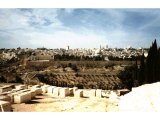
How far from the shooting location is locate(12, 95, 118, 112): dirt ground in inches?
713

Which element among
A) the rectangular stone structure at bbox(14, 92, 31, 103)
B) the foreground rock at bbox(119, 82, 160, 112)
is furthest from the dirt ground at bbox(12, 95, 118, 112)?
the foreground rock at bbox(119, 82, 160, 112)

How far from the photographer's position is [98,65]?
72.6 m

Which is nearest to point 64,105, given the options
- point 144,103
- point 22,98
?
point 22,98

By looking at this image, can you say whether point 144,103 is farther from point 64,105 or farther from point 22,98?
point 22,98

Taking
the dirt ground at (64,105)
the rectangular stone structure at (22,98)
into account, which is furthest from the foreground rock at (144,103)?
the rectangular stone structure at (22,98)

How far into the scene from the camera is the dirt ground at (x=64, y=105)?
1812 centimetres

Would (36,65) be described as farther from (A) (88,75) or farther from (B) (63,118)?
(B) (63,118)

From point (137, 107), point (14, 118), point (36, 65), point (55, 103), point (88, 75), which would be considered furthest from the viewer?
point (36, 65)

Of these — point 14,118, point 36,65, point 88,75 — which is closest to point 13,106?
point 14,118

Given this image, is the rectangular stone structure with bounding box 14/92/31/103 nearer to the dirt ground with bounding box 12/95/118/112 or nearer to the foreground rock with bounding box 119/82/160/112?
the dirt ground with bounding box 12/95/118/112

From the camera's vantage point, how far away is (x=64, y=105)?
1970 centimetres

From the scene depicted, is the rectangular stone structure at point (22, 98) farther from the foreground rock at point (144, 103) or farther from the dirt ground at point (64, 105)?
the foreground rock at point (144, 103)

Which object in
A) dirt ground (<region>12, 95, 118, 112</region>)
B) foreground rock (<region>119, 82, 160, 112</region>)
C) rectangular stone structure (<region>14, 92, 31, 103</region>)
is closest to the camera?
foreground rock (<region>119, 82, 160, 112</region>)
